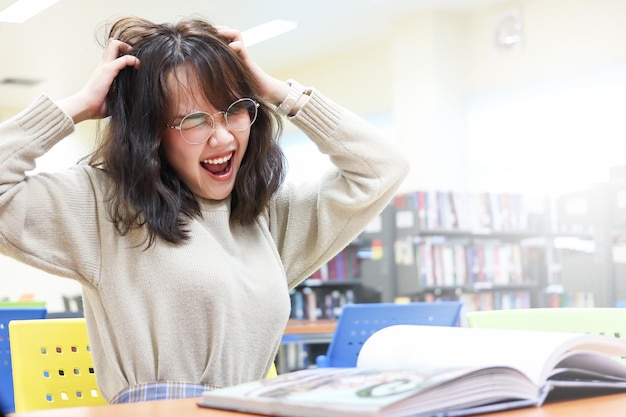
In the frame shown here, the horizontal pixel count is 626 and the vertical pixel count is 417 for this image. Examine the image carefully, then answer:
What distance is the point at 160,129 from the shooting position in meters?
1.43

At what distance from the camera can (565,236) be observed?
6.29 meters

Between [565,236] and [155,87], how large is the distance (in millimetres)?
5370

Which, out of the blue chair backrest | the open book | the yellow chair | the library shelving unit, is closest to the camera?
the open book

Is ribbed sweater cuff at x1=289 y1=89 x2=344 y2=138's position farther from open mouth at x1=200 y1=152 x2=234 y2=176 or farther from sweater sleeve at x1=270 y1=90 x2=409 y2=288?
open mouth at x1=200 y1=152 x2=234 y2=176

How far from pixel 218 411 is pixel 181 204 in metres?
0.63

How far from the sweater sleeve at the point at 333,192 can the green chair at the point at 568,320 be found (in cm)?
30

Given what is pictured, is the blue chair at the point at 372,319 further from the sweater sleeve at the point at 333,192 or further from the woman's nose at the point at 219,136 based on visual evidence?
the woman's nose at the point at 219,136

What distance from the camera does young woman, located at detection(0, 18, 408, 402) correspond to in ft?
4.34

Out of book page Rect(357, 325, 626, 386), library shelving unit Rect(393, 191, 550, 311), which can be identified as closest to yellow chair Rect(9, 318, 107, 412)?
book page Rect(357, 325, 626, 386)

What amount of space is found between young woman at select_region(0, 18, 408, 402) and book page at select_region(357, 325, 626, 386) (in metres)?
0.40

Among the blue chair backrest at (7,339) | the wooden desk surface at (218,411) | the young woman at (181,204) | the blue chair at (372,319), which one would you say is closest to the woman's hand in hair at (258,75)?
the young woman at (181,204)

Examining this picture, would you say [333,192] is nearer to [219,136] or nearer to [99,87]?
[219,136]

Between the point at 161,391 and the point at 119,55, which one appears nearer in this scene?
the point at 161,391

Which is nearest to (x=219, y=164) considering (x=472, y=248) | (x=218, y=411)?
(x=218, y=411)
